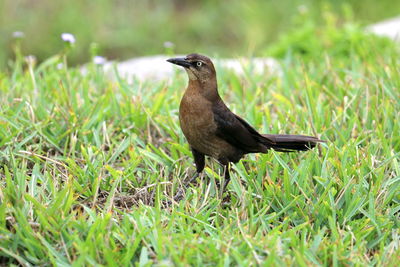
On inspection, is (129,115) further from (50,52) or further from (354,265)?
(50,52)

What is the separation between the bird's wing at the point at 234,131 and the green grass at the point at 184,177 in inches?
6.1

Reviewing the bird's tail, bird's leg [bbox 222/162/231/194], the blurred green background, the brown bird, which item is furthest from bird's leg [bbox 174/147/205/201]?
the blurred green background

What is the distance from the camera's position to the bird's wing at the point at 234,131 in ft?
12.0

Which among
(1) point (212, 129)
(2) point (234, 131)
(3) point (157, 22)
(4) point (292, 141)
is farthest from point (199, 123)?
(3) point (157, 22)

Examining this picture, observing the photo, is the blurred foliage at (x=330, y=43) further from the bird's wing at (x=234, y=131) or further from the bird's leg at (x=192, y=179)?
the bird's leg at (x=192, y=179)

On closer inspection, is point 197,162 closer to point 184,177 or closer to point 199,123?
point 184,177

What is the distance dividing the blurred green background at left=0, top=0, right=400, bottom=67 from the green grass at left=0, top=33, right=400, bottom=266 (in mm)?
3381

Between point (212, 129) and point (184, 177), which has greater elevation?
point (212, 129)

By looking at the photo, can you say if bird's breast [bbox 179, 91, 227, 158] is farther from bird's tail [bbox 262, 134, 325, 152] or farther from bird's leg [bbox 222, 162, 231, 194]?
bird's tail [bbox 262, 134, 325, 152]

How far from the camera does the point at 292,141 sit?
3.81 metres

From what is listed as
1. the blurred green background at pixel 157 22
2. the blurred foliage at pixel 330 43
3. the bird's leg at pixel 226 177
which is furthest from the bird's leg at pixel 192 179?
the blurred green background at pixel 157 22

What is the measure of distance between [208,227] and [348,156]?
46.5 inches

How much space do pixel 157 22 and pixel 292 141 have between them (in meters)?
6.18

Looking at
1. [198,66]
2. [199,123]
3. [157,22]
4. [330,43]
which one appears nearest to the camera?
[199,123]
